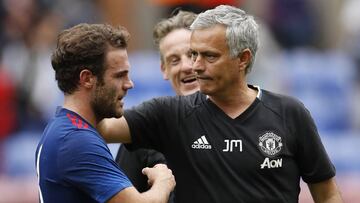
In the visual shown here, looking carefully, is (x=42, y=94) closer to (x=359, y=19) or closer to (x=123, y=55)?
(x=359, y=19)

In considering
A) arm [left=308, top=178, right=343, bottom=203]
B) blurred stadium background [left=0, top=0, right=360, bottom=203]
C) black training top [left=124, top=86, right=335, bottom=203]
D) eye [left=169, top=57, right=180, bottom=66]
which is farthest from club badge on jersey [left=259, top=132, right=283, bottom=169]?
blurred stadium background [left=0, top=0, right=360, bottom=203]

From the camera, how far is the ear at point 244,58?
695 centimetres

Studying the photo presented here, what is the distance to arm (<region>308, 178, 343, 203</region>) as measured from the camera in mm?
7016

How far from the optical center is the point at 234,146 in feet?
22.5

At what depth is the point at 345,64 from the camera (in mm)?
15070

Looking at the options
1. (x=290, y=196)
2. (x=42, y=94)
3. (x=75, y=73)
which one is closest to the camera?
(x=75, y=73)

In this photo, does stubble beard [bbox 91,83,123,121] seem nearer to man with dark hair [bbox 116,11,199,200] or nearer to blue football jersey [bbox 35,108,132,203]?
blue football jersey [bbox 35,108,132,203]

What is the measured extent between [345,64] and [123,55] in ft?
29.1

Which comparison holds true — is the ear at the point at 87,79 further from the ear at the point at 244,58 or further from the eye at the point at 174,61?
the eye at the point at 174,61

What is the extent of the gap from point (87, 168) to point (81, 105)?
0.40m

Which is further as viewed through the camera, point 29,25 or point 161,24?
point 29,25

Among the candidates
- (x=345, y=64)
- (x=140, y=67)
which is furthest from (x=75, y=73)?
(x=345, y=64)

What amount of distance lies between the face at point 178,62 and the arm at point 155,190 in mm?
1300

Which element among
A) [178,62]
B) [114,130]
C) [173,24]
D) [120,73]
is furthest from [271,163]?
[173,24]
